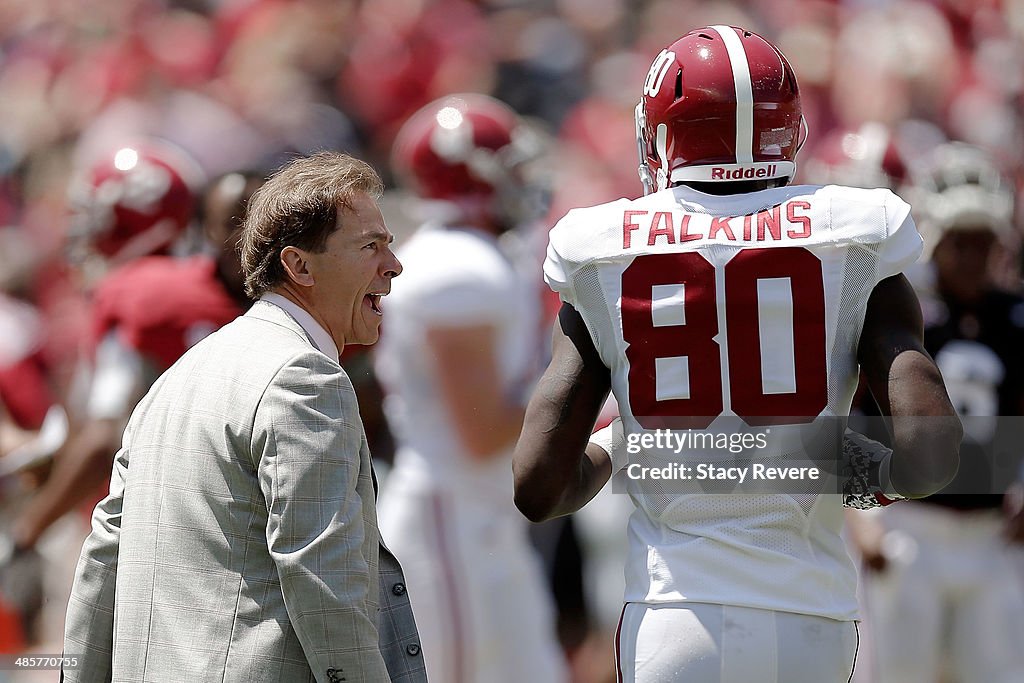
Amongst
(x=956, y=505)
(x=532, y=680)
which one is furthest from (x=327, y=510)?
(x=956, y=505)

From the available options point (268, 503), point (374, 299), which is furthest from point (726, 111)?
point (268, 503)

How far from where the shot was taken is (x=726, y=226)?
6.75 feet

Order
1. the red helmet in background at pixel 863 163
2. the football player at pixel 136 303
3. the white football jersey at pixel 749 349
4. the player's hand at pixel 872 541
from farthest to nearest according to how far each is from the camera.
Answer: the red helmet in background at pixel 863 163, the player's hand at pixel 872 541, the football player at pixel 136 303, the white football jersey at pixel 749 349

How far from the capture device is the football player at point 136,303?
3.90 metres

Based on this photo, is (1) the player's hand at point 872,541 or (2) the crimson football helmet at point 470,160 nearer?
(2) the crimson football helmet at point 470,160

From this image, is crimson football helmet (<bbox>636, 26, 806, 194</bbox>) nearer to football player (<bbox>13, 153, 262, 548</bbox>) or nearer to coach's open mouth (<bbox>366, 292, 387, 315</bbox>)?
coach's open mouth (<bbox>366, 292, 387, 315</bbox>)

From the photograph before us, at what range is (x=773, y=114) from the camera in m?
2.15

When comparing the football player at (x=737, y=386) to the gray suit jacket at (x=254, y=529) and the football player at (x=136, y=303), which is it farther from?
the football player at (x=136, y=303)

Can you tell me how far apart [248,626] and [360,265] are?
58 cm

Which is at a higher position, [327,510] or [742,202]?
[742,202]

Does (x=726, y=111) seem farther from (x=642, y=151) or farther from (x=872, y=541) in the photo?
(x=872, y=541)

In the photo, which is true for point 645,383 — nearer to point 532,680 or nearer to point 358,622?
point 358,622

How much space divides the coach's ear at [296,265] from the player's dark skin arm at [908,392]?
85 centimetres

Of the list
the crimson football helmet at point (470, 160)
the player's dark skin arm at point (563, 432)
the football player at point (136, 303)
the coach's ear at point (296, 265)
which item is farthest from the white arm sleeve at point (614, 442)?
the crimson football helmet at point (470, 160)
